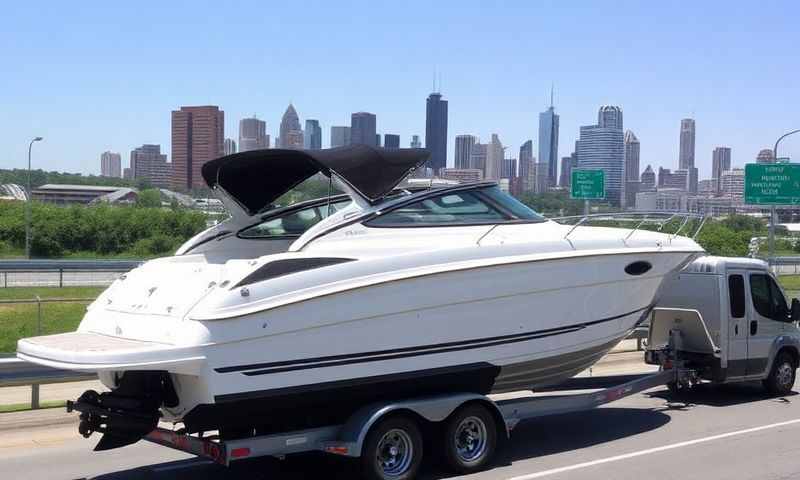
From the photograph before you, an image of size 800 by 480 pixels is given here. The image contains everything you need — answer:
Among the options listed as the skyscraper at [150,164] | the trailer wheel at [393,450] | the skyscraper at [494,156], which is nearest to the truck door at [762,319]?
the trailer wheel at [393,450]

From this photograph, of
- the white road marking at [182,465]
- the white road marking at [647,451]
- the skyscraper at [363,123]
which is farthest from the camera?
the skyscraper at [363,123]

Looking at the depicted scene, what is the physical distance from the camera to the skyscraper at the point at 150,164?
12144 cm

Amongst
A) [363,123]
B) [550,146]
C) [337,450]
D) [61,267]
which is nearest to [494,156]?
[363,123]

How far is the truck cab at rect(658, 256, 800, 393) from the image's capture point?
41.2 feet

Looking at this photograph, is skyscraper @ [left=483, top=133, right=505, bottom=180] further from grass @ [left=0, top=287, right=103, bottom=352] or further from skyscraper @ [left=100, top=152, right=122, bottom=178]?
skyscraper @ [left=100, top=152, right=122, bottom=178]

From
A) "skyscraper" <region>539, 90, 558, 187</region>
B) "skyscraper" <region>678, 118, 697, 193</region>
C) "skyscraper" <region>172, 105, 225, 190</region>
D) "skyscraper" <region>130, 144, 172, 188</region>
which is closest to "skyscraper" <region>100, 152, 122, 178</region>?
"skyscraper" <region>130, 144, 172, 188</region>

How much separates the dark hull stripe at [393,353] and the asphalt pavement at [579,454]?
1196 mm

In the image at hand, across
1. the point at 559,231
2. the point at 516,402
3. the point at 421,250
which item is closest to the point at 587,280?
the point at 559,231

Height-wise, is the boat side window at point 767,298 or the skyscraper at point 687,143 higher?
the skyscraper at point 687,143

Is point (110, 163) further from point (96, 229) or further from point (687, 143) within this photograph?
point (96, 229)

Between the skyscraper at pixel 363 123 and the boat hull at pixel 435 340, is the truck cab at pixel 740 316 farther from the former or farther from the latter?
the skyscraper at pixel 363 123

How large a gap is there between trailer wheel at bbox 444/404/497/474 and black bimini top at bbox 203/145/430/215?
2.30m

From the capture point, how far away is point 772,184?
103 ft

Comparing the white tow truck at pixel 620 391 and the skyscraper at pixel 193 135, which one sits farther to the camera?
the skyscraper at pixel 193 135
